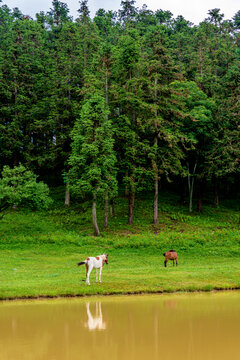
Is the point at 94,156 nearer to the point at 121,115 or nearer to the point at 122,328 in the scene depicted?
the point at 121,115

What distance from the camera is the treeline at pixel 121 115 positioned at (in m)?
35.8

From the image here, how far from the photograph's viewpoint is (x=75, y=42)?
5738cm

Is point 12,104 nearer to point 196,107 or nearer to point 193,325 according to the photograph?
point 196,107

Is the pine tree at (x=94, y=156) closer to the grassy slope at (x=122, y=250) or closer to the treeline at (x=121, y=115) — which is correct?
the treeline at (x=121, y=115)

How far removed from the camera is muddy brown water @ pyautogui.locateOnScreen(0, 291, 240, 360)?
8.69m

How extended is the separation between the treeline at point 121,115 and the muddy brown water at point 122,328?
19.9 meters

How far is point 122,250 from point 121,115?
50.3ft

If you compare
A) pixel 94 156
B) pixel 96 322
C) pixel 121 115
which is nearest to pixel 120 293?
pixel 96 322

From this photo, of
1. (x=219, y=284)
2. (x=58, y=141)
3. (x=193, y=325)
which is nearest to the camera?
(x=193, y=325)

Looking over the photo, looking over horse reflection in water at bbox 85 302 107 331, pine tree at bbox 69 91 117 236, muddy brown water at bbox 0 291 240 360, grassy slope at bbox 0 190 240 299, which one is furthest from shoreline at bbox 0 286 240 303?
pine tree at bbox 69 91 117 236

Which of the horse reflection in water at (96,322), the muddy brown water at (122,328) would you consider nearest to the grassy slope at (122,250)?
the muddy brown water at (122,328)

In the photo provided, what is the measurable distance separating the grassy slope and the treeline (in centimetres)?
261

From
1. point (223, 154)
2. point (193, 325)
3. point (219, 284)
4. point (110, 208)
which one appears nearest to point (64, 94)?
point (110, 208)

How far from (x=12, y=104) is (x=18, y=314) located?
39.8 meters
